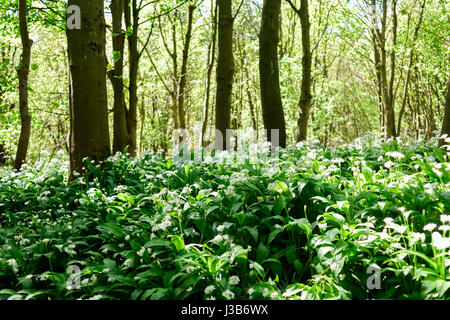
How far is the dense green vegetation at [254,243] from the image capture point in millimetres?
2578

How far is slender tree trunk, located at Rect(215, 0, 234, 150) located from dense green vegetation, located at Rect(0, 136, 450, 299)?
146 inches

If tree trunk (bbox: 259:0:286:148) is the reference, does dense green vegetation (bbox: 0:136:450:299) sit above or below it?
below

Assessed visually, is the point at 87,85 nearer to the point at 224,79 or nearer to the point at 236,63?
the point at 224,79

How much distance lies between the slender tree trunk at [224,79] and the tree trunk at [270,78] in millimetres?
803

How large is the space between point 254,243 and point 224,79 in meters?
5.35

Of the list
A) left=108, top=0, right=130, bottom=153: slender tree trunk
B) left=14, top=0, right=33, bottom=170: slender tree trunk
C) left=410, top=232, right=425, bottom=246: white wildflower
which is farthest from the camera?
left=108, top=0, right=130, bottom=153: slender tree trunk

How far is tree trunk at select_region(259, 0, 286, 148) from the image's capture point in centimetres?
759

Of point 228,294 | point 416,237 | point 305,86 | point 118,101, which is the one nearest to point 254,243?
point 228,294

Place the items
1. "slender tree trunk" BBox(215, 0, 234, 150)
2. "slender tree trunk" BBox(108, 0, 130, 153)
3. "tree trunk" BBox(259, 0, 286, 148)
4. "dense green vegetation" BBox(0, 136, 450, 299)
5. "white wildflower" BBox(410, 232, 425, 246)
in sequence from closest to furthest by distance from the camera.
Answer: "white wildflower" BBox(410, 232, 425, 246), "dense green vegetation" BBox(0, 136, 450, 299), "tree trunk" BBox(259, 0, 286, 148), "slender tree trunk" BBox(215, 0, 234, 150), "slender tree trunk" BBox(108, 0, 130, 153)

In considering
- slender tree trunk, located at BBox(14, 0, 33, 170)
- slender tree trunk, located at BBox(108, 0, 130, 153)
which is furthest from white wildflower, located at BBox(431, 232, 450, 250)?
slender tree trunk, located at BBox(14, 0, 33, 170)

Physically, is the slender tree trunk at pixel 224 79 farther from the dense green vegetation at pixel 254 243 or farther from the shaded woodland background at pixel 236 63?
the dense green vegetation at pixel 254 243

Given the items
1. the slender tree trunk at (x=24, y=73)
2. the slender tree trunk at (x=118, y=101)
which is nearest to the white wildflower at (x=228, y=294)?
the slender tree trunk at (x=118, y=101)

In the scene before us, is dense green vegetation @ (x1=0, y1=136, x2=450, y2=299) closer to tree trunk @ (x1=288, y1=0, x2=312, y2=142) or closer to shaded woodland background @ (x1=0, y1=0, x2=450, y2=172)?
shaded woodland background @ (x1=0, y1=0, x2=450, y2=172)
